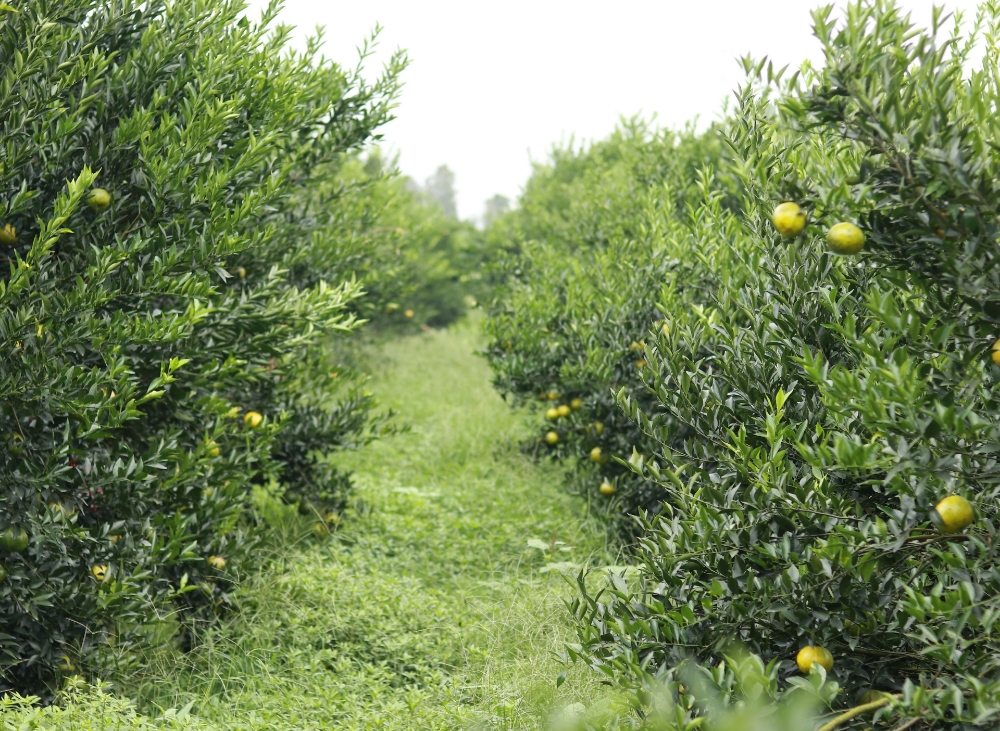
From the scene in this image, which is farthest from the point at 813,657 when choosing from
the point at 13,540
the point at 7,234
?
the point at 7,234

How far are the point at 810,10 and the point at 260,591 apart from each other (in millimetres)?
4033

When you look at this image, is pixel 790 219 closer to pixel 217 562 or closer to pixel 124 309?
pixel 124 309

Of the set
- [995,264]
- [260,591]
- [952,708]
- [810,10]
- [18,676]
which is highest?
[810,10]

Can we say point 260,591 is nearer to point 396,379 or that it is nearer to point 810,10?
point 810,10

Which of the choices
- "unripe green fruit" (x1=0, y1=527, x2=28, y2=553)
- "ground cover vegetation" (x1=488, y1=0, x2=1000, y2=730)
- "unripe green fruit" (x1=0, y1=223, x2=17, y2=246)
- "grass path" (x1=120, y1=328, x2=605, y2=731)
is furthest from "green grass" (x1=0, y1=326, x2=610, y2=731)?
"unripe green fruit" (x1=0, y1=223, x2=17, y2=246)

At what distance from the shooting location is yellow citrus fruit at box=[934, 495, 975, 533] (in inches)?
76.7

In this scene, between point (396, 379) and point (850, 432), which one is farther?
point (396, 379)

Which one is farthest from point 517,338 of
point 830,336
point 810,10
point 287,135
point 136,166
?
point 810,10

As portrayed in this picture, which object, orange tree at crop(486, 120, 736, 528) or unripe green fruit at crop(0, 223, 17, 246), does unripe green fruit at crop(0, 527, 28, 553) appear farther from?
orange tree at crop(486, 120, 736, 528)

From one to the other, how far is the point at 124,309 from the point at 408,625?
221 cm

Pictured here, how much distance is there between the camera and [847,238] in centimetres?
206

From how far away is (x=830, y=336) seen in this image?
2.82 meters

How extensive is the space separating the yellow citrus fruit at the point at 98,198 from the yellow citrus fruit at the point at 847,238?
300 cm

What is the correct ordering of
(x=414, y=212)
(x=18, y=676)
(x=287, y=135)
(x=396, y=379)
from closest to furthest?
(x=18, y=676), (x=287, y=135), (x=396, y=379), (x=414, y=212)
